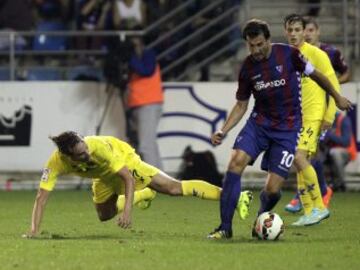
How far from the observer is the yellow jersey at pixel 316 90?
12.5m

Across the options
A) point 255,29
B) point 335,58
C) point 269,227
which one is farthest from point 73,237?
point 335,58

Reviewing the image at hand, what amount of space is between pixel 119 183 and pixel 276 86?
1.96m

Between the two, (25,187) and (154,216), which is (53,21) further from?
(154,216)

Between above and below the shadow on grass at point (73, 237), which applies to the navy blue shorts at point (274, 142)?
above

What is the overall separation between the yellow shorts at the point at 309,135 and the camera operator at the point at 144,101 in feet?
20.9

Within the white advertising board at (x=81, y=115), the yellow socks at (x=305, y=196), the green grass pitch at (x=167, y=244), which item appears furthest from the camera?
the white advertising board at (x=81, y=115)

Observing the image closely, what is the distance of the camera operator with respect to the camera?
18562 millimetres

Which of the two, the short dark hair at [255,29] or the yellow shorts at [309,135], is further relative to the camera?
the yellow shorts at [309,135]

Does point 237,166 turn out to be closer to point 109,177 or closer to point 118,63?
point 109,177

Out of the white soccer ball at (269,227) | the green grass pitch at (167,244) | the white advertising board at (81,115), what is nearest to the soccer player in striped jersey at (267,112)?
the white soccer ball at (269,227)

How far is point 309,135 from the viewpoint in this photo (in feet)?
40.8

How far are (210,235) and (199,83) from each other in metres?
8.26

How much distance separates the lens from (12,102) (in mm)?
18812

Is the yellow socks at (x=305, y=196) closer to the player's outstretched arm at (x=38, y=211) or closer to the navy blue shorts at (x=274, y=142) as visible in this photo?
the navy blue shorts at (x=274, y=142)
